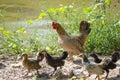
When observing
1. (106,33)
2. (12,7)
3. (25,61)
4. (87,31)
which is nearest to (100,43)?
(106,33)

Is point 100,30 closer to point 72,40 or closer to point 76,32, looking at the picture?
point 76,32

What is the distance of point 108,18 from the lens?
937 cm

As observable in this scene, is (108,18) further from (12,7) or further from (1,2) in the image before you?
(1,2)

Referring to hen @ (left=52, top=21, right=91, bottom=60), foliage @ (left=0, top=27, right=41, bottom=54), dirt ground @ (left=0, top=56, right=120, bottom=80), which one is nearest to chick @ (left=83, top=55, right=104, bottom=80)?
dirt ground @ (left=0, top=56, right=120, bottom=80)

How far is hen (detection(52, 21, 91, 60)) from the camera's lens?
7.93 m

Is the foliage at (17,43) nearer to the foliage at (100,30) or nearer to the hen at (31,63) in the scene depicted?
the foliage at (100,30)

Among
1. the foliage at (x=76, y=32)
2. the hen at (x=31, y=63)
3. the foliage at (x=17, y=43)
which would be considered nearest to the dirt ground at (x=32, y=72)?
the hen at (x=31, y=63)

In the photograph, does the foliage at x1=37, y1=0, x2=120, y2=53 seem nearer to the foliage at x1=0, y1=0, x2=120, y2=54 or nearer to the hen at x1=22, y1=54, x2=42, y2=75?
the foliage at x1=0, y1=0, x2=120, y2=54

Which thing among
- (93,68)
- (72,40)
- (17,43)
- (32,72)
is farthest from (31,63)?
(17,43)

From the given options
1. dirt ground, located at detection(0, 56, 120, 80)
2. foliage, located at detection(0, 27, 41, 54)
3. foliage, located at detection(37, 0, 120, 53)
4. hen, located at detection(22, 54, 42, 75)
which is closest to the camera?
dirt ground, located at detection(0, 56, 120, 80)

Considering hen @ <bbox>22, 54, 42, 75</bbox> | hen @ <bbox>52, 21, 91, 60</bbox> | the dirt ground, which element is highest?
hen @ <bbox>52, 21, 91, 60</bbox>

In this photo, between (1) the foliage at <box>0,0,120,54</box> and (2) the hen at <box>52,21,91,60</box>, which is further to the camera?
(1) the foliage at <box>0,0,120,54</box>

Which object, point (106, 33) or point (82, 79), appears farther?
point (106, 33)

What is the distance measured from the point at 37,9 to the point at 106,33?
23.0ft
